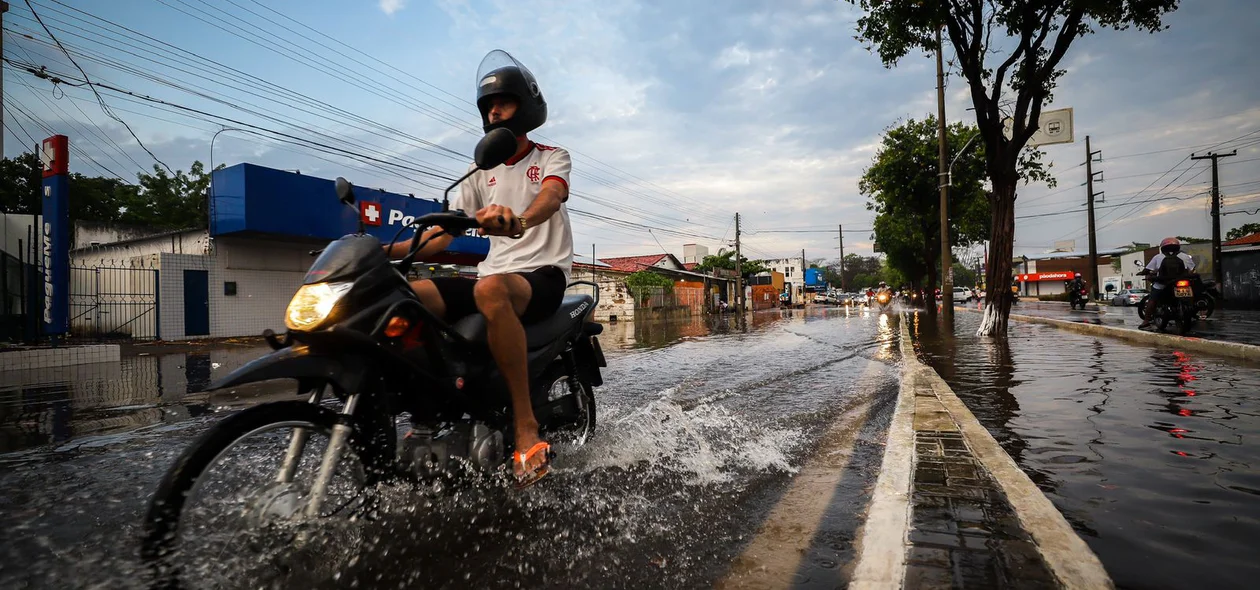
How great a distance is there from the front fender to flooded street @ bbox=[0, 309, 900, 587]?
0.56 meters

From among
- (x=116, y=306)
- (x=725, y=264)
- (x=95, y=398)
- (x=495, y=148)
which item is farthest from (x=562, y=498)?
(x=725, y=264)

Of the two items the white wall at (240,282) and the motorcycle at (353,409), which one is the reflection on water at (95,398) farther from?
the white wall at (240,282)

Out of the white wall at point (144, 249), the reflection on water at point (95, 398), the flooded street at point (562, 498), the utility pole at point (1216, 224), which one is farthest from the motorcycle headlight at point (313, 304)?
the utility pole at point (1216, 224)

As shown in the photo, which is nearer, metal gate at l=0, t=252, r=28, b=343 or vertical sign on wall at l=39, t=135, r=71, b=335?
vertical sign on wall at l=39, t=135, r=71, b=335

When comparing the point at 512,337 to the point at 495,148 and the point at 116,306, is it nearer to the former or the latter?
the point at 495,148

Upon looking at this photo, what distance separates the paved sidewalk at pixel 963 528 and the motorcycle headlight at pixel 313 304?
181 centimetres

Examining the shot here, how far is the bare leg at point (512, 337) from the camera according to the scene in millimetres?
2486

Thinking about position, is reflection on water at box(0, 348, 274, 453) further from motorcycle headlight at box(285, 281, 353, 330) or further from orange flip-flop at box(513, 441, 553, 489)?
orange flip-flop at box(513, 441, 553, 489)

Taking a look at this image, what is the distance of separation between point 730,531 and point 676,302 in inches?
1412

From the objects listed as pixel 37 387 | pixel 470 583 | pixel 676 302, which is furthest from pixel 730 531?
pixel 676 302

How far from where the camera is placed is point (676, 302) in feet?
125

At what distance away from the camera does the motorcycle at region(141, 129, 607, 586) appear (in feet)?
5.79

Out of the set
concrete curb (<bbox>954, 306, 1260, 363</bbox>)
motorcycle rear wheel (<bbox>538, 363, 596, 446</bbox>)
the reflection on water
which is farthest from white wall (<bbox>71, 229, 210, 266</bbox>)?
concrete curb (<bbox>954, 306, 1260, 363</bbox>)

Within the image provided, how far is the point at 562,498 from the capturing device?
8.72ft
